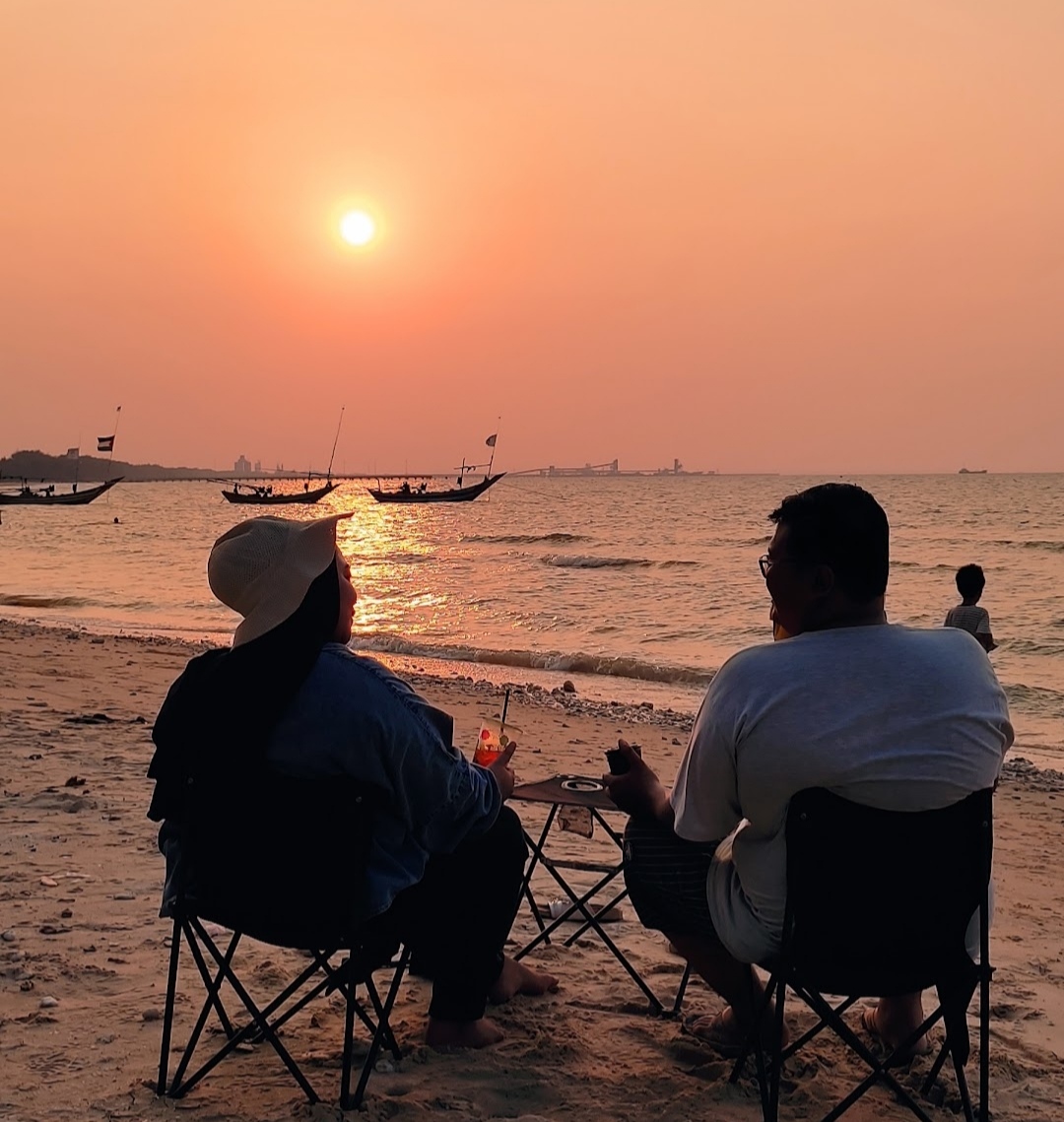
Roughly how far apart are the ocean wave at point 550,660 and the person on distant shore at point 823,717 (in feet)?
35.3

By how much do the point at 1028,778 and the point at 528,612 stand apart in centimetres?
1343

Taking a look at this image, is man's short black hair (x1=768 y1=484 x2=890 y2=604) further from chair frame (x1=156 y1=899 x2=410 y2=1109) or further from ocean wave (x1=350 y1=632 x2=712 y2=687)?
ocean wave (x1=350 y1=632 x2=712 y2=687)

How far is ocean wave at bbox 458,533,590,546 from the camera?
4750cm

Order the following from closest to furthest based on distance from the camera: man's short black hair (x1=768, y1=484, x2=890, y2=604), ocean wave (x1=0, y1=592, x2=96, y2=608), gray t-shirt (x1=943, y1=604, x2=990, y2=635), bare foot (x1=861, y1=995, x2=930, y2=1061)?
man's short black hair (x1=768, y1=484, x2=890, y2=604) → bare foot (x1=861, y1=995, x2=930, y2=1061) → gray t-shirt (x1=943, y1=604, x2=990, y2=635) → ocean wave (x1=0, y1=592, x2=96, y2=608)

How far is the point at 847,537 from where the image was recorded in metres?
2.34

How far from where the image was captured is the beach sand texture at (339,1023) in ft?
8.73

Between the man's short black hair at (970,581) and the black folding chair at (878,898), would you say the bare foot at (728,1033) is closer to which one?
the black folding chair at (878,898)

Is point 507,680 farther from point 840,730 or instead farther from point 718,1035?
point 840,730

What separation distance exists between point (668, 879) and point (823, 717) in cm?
74

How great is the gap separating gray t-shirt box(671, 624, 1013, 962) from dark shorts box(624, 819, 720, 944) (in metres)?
0.31

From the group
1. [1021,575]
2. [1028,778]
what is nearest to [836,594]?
[1028,778]

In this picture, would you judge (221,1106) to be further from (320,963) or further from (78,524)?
(78,524)

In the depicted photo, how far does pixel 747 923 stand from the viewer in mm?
2438

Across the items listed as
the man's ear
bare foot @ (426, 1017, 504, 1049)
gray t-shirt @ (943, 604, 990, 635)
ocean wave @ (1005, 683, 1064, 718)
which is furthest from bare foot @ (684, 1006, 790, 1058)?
ocean wave @ (1005, 683, 1064, 718)
